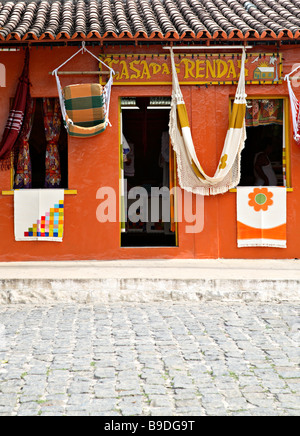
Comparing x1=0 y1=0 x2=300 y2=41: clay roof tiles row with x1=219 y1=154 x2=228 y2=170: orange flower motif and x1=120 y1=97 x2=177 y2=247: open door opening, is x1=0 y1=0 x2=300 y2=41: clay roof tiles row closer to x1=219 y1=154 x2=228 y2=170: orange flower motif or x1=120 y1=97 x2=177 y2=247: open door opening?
x1=120 y1=97 x2=177 y2=247: open door opening

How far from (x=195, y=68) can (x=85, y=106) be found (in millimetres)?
1898

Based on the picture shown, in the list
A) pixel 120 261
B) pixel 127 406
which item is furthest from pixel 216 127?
pixel 127 406

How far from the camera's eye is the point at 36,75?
1059 cm

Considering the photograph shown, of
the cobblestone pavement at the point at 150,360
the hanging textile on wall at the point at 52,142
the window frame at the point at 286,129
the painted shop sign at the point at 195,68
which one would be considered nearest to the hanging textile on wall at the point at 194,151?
the painted shop sign at the point at 195,68

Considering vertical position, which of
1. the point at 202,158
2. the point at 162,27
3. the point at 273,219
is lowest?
the point at 273,219

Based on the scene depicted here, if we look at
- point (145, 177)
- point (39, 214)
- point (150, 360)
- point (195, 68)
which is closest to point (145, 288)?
point (150, 360)

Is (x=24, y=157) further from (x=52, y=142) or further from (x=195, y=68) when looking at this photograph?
(x=195, y=68)

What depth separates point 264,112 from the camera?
11.0 metres

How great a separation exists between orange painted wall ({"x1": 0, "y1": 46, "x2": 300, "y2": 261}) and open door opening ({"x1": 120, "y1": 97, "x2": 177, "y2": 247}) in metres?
0.85

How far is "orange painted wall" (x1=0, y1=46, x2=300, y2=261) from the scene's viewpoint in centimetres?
1060

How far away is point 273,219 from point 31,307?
4.53 m

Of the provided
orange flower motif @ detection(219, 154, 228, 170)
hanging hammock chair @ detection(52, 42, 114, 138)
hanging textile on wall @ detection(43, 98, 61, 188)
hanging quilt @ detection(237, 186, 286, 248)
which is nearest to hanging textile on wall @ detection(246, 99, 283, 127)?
orange flower motif @ detection(219, 154, 228, 170)

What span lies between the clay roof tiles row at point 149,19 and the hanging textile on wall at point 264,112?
115 cm

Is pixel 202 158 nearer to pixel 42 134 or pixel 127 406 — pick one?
pixel 42 134
